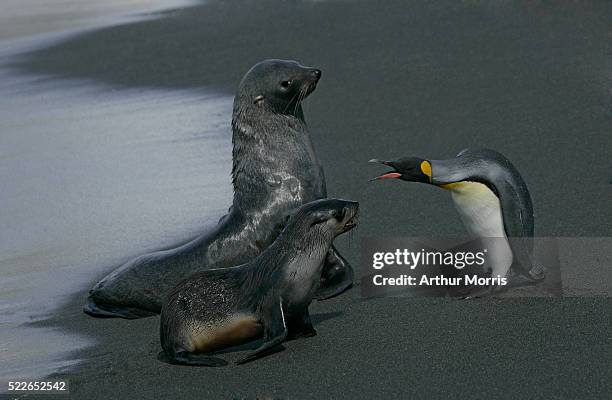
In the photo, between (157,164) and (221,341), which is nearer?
(221,341)

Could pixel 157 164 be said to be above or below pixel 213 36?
below

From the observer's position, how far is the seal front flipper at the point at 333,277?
21.2 feet

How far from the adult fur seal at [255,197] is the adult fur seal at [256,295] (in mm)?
827

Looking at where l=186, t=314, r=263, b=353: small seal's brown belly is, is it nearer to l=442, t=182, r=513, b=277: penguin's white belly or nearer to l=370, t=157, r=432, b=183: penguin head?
l=370, t=157, r=432, b=183: penguin head

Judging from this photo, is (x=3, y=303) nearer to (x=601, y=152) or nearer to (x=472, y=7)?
(x=601, y=152)

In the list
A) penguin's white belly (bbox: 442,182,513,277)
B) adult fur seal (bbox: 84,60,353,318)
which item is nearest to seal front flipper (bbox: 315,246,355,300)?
adult fur seal (bbox: 84,60,353,318)

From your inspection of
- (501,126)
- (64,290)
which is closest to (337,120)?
(501,126)

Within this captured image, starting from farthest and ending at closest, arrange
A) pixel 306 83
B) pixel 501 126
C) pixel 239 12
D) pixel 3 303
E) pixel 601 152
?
pixel 239 12
pixel 501 126
pixel 601 152
pixel 3 303
pixel 306 83

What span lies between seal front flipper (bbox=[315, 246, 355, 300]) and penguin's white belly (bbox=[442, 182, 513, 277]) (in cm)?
74

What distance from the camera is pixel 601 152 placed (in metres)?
8.70

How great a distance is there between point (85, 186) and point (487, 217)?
4.75 metres

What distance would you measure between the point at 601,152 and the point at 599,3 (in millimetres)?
5300

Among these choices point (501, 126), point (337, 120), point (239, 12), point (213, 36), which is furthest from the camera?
point (239, 12)

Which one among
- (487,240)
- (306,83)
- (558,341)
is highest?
(306,83)
